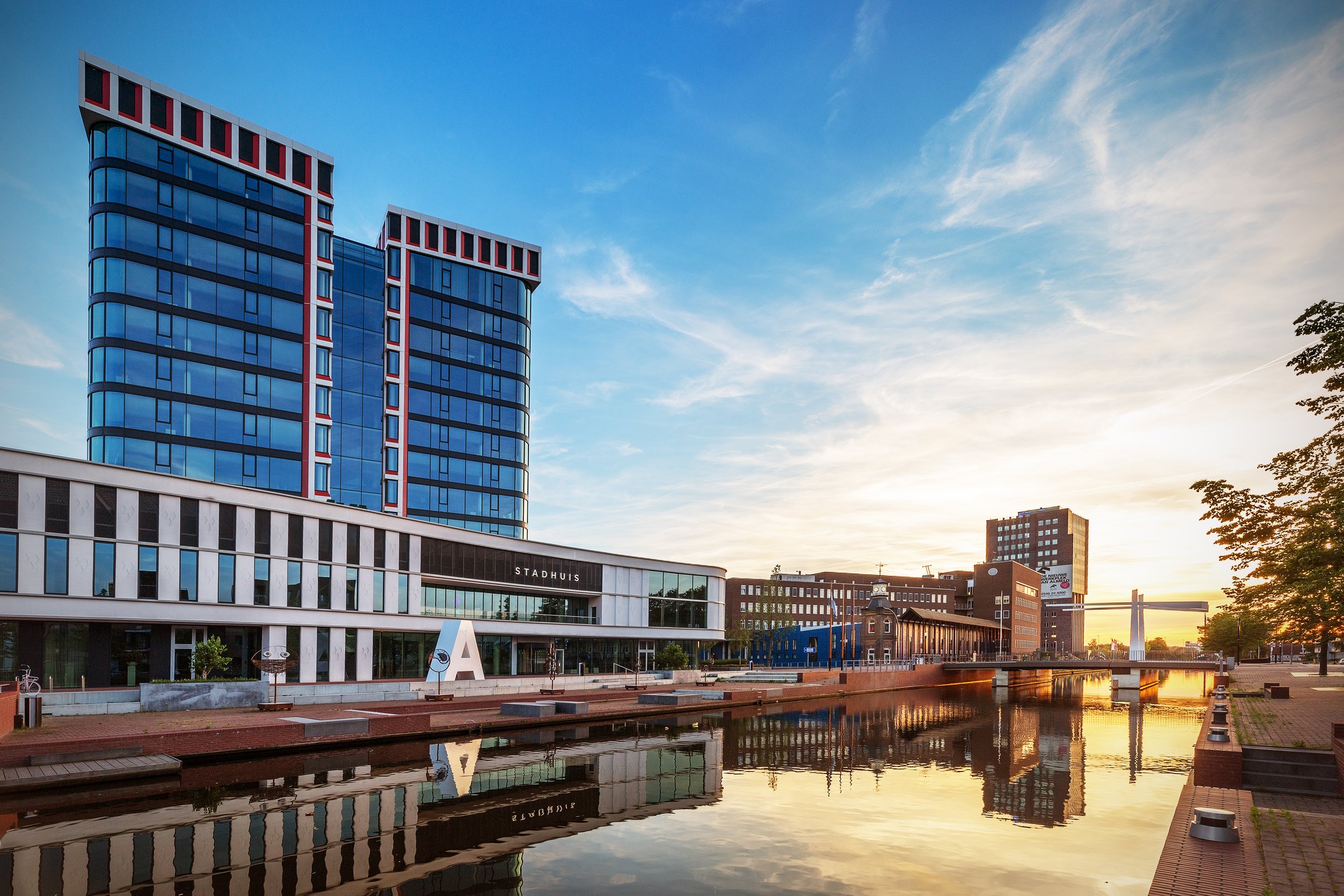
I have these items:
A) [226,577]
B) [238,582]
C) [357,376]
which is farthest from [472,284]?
[226,577]

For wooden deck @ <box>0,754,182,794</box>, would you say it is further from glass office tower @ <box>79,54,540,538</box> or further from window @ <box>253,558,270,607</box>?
glass office tower @ <box>79,54,540,538</box>

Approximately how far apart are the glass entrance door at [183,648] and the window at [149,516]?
19.9 feet

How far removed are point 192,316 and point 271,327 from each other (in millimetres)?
6068

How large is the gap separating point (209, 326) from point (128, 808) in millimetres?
53377

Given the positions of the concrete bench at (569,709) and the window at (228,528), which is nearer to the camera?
the concrete bench at (569,709)

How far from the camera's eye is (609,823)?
72.6 ft

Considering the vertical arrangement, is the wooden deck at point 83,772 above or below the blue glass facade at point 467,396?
below

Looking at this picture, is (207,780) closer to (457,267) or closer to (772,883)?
(772,883)

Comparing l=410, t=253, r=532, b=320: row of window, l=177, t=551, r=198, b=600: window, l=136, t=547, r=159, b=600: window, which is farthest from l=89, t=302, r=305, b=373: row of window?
l=136, t=547, r=159, b=600: window

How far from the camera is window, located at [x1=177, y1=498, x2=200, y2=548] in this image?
46.4 m

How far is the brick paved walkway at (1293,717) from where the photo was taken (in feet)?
78.6

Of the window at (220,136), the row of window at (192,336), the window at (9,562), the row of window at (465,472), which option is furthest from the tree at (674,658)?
the window at (220,136)

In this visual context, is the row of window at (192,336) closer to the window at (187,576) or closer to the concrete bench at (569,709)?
the window at (187,576)

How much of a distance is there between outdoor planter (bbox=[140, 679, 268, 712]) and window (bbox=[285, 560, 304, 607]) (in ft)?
43.7
